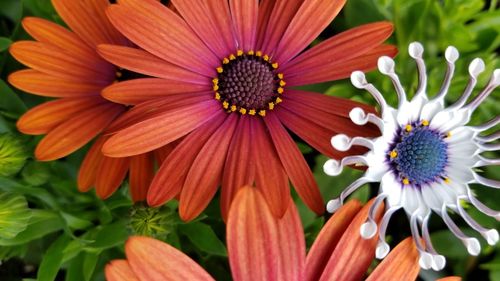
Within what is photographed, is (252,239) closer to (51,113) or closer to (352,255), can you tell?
(352,255)

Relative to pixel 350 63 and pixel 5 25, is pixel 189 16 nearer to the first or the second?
pixel 350 63

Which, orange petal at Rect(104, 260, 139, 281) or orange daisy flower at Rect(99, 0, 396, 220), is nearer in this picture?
orange petal at Rect(104, 260, 139, 281)

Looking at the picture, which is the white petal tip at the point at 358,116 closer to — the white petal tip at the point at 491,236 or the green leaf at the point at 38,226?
the white petal tip at the point at 491,236

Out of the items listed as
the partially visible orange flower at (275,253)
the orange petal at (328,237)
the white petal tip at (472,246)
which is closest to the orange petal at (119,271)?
the partially visible orange flower at (275,253)

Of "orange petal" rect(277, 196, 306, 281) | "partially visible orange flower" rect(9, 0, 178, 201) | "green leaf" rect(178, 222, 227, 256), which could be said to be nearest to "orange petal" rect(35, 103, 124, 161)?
"partially visible orange flower" rect(9, 0, 178, 201)

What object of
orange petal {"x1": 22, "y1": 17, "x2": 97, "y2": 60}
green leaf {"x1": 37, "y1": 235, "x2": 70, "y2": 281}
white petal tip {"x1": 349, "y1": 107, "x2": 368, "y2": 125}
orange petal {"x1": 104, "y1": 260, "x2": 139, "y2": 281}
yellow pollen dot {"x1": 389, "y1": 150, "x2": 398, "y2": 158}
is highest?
orange petal {"x1": 22, "y1": 17, "x2": 97, "y2": 60}

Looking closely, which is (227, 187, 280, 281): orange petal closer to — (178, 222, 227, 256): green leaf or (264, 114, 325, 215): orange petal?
(264, 114, 325, 215): orange petal

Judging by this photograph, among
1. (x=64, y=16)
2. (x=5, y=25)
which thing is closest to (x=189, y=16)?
(x=64, y=16)
